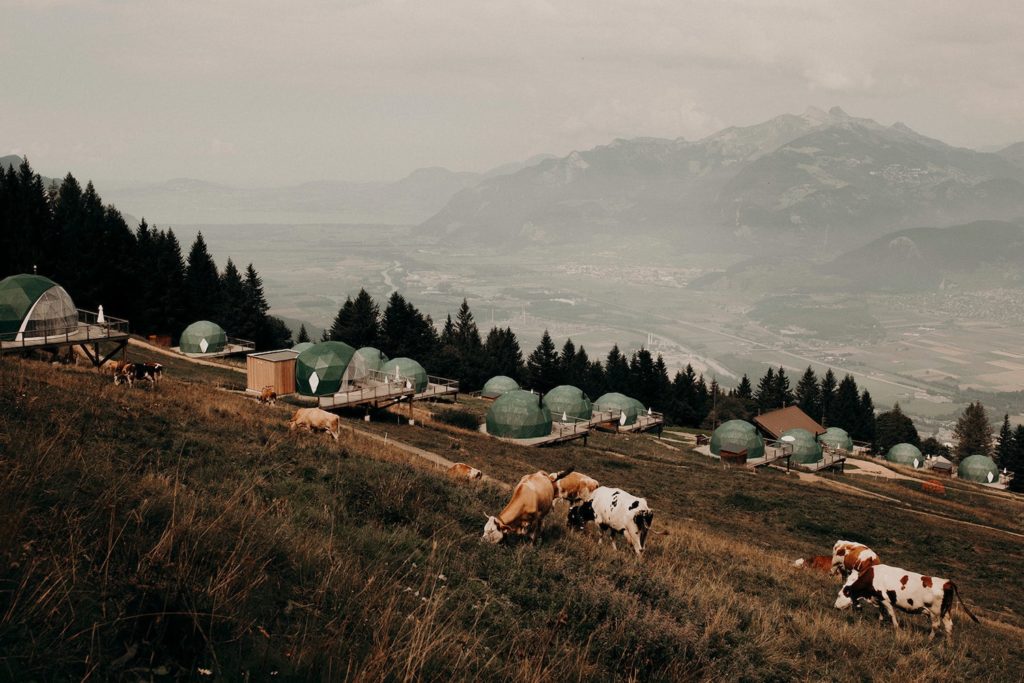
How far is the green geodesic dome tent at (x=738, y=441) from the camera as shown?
65.1 metres

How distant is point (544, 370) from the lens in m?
118

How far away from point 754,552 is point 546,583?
15.7 metres

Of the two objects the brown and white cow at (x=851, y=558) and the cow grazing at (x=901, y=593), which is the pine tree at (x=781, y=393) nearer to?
the brown and white cow at (x=851, y=558)

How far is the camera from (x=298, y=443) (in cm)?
1966

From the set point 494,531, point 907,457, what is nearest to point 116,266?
point 494,531

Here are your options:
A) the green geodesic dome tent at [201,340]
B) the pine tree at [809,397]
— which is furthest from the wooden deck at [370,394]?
the pine tree at [809,397]

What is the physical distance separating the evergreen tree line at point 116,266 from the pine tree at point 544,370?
160ft

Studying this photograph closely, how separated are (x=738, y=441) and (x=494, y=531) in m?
58.7

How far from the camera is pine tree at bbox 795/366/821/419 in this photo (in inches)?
5217

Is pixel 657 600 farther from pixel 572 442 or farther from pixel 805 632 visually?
pixel 572 442

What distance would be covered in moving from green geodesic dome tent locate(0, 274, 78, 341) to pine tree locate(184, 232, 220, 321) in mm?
55973

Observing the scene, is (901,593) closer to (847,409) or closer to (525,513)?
(525,513)

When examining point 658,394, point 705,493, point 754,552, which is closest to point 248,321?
point 658,394

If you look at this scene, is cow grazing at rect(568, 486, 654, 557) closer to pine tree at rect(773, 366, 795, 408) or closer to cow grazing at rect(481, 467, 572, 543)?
cow grazing at rect(481, 467, 572, 543)
